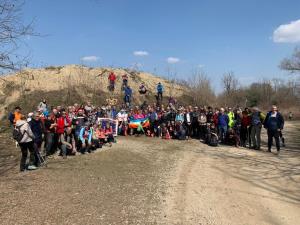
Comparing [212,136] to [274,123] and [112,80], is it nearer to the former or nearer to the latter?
[274,123]

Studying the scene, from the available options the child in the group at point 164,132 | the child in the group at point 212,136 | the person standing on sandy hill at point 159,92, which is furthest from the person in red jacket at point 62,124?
the person standing on sandy hill at point 159,92

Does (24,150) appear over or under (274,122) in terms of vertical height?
under

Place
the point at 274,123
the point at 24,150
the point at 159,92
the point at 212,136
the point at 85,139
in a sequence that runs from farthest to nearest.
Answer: the point at 159,92 → the point at 212,136 → the point at 274,123 → the point at 85,139 → the point at 24,150

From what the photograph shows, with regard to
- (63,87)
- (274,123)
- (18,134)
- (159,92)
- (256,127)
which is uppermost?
(63,87)

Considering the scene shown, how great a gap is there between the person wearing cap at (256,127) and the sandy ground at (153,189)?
1732mm

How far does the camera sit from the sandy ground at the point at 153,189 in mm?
7867

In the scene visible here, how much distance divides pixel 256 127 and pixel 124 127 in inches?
284

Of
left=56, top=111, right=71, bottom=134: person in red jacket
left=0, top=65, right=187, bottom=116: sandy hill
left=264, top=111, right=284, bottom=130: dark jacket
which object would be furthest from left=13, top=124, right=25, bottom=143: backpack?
left=0, top=65, right=187, bottom=116: sandy hill

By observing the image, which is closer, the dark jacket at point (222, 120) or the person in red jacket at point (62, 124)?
the person in red jacket at point (62, 124)

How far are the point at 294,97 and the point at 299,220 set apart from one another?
5950 centimetres

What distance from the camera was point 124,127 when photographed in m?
20.7

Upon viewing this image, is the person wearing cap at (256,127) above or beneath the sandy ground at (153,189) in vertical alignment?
above

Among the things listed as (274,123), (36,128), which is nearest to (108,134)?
(36,128)

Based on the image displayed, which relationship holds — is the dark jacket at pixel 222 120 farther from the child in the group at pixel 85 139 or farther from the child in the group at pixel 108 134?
the child in the group at pixel 85 139
